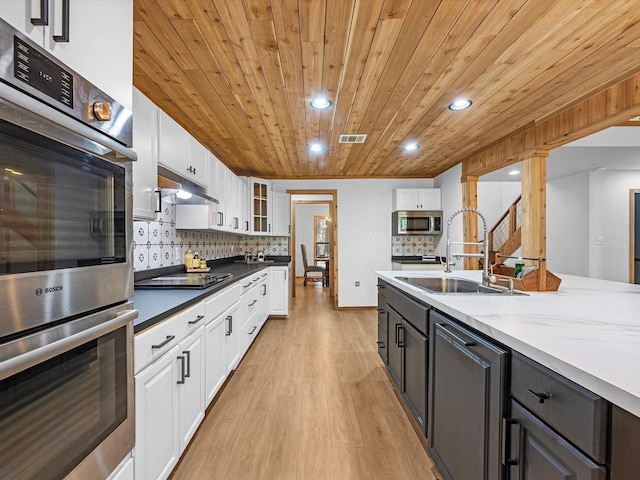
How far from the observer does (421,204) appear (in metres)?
5.14

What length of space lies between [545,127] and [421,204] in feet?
7.83

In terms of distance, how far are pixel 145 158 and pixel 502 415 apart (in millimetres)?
2015

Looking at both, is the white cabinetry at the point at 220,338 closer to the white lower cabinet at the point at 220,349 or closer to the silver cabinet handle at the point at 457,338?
the white lower cabinet at the point at 220,349

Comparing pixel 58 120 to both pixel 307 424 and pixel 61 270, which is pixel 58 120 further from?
pixel 307 424

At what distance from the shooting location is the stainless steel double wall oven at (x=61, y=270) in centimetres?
66

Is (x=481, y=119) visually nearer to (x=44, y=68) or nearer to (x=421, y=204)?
(x=421, y=204)

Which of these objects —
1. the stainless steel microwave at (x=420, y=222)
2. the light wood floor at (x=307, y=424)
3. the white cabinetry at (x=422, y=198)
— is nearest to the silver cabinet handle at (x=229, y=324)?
the light wood floor at (x=307, y=424)

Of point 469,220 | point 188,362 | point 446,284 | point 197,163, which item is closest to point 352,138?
point 197,163

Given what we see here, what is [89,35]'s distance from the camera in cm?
92

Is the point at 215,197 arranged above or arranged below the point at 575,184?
below

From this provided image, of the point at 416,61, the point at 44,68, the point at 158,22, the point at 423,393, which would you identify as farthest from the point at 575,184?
the point at 44,68

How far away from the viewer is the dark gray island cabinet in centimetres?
73

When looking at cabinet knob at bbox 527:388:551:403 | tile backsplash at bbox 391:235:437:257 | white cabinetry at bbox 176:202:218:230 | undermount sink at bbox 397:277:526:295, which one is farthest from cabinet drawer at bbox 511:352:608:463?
tile backsplash at bbox 391:235:437:257

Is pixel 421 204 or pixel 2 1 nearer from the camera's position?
pixel 2 1
